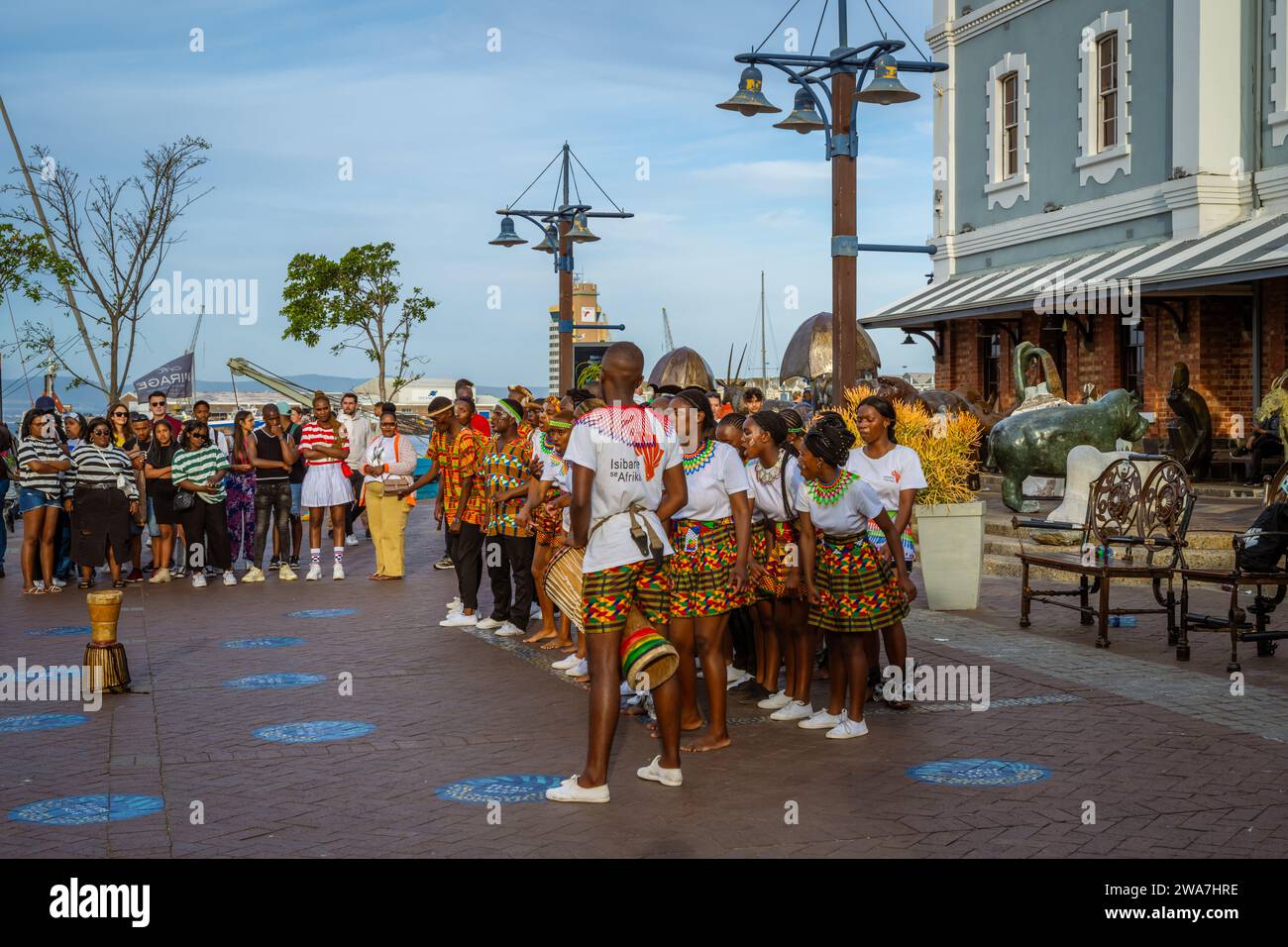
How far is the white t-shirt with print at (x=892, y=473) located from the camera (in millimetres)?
7973

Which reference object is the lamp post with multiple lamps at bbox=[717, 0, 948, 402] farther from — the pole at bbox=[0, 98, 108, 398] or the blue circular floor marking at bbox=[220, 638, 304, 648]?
the pole at bbox=[0, 98, 108, 398]

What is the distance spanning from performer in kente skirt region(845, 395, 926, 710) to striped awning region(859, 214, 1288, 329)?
10579 mm

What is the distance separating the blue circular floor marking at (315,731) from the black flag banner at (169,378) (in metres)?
18.4

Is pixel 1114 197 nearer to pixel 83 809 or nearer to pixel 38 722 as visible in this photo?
pixel 38 722

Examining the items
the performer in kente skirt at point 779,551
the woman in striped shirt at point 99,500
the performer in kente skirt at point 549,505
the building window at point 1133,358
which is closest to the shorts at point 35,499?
the woman in striped shirt at point 99,500

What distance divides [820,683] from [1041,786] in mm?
2888

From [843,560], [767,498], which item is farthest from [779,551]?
[843,560]

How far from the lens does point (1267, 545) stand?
8.54 meters

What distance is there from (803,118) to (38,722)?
367 inches

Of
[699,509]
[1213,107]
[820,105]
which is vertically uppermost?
[1213,107]

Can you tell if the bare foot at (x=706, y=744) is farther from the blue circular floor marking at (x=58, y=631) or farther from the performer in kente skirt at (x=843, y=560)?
the blue circular floor marking at (x=58, y=631)
